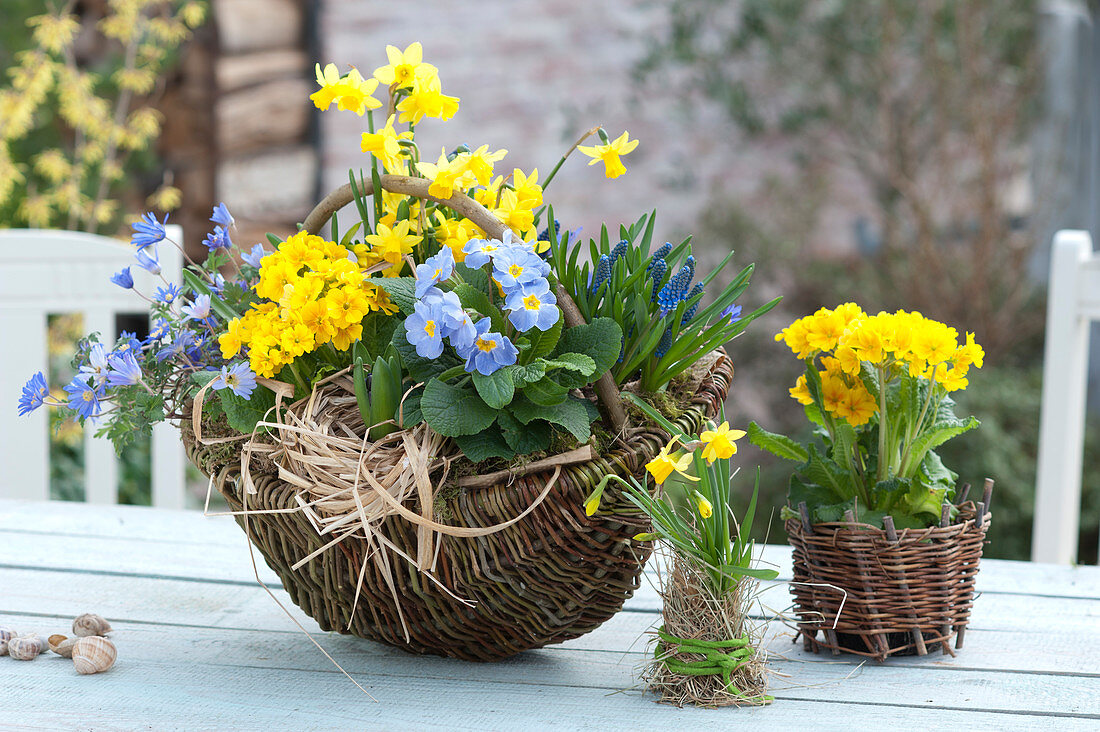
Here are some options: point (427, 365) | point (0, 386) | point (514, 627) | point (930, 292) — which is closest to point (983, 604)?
point (514, 627)

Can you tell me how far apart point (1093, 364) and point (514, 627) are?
312 centimetres

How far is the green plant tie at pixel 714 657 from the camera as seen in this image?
2.38ft

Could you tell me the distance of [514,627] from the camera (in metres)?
0.77

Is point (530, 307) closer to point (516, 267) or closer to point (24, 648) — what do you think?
point (516, 267)

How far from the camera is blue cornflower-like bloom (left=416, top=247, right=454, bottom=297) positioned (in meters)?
0.67

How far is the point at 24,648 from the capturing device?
0.81 metres

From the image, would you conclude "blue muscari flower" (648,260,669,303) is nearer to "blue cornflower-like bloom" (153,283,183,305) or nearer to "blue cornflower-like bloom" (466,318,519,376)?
"blue cornflower-like bloom" (466,318,519,376)

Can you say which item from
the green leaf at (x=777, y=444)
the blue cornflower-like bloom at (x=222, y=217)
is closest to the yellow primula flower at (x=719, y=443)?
the green leaf at (x=777, y=444)

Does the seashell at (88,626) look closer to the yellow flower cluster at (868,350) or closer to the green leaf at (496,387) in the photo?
the green leaf at (496,387)

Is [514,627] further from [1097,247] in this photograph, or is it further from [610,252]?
[1097,247]

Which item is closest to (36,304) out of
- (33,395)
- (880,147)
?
(33,395)

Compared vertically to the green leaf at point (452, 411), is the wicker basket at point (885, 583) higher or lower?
lower

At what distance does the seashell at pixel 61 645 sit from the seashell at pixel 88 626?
0.08ft

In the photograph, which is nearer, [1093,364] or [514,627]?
[514,627]
